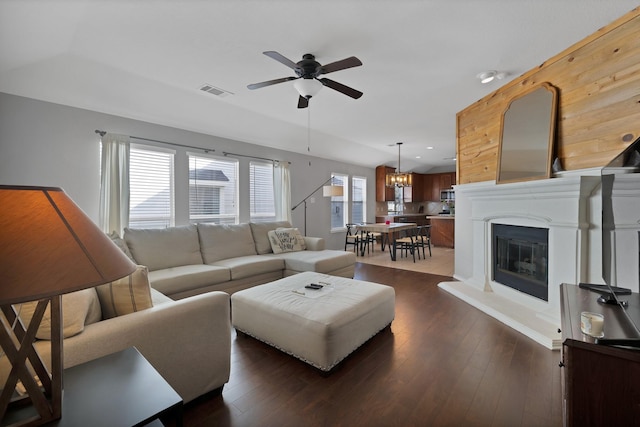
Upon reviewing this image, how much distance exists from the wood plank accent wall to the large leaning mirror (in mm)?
85

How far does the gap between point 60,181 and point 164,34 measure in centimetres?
222

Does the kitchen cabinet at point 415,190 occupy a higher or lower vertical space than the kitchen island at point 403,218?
higher

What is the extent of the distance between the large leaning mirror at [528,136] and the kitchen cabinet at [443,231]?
441 centimetres

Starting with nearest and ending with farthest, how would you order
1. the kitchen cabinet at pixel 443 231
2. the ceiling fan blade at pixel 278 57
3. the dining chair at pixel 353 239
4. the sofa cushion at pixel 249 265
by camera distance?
the ceiling fan blade at pixel 278 57 → the sofa cushion at pixel 249 265 → the dining chair at pixel 353 239 → the kitchen cabinet at pixel 443 231

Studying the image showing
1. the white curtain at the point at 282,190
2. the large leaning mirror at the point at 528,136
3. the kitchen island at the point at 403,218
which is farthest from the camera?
the kitchen island at the point at 403,218

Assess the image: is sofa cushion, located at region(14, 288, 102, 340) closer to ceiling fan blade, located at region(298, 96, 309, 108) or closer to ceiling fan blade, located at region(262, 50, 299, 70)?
ceiling fan blade, located at region(262, 50, 299, 70)

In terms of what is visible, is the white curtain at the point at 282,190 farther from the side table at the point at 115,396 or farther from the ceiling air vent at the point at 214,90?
the side table at the point at 115,396

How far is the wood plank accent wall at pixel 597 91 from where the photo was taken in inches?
84.2

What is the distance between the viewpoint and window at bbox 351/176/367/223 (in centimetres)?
789

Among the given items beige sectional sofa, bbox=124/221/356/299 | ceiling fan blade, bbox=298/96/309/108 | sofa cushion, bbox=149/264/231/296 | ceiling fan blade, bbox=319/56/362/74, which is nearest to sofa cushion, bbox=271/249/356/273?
beige sectional sofa, bbox=124/221/356/299

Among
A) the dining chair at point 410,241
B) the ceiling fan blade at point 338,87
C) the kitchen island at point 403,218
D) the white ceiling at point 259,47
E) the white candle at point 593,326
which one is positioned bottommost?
the dining chair at point 410,241

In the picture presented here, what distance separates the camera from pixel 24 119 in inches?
116

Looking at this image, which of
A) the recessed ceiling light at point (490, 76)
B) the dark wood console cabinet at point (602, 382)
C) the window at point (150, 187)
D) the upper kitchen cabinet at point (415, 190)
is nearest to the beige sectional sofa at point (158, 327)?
the window at point (150, 187)

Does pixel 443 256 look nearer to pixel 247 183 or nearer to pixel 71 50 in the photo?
pixel 247 183
